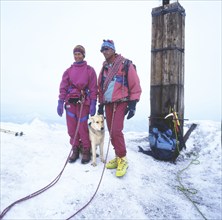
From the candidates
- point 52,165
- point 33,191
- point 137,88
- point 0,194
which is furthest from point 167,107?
point 0,194

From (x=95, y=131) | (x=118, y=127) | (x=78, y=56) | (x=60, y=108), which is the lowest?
(x=95, y=131)

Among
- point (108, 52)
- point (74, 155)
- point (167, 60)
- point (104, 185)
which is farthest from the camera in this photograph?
point (167, 60)

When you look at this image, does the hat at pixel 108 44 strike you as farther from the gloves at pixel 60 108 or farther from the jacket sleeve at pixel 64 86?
the gloves at pixel 60 108

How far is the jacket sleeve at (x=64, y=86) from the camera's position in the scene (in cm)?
480

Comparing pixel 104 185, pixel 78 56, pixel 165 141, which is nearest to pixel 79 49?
pixel 78 56

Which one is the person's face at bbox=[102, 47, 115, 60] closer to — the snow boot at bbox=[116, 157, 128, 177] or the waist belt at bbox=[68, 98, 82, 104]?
the waist belt at bbox=[68, 98, 82, 104]

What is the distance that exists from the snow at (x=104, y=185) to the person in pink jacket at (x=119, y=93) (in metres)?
0.52

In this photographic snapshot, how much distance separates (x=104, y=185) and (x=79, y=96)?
1804mm

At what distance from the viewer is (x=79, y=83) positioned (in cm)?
469

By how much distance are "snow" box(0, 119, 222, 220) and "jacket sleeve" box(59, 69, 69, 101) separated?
1.40 metres

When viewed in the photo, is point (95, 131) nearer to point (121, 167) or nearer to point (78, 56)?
point (121, 167)

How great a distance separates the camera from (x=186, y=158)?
6023 mm

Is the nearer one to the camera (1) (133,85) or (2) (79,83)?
(1) (133,85)

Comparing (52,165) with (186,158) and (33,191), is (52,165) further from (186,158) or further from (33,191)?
(186,158)
